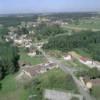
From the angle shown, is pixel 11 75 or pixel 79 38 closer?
pixel 11 75

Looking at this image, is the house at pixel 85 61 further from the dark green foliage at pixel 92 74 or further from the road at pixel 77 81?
the dark green foliage at pixel 92 74

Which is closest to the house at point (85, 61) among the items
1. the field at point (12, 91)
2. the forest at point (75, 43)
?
the forest at point (75, 43)

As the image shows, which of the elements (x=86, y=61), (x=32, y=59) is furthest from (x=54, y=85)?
(x=32, y=59)

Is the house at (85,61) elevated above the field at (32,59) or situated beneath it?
elevated above

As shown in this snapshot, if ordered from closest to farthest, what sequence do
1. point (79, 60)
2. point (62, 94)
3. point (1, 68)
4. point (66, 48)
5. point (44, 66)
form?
point (62, 94)
point (1, 68)
point (44, 66)
point (79, 60)
point (66, 48)

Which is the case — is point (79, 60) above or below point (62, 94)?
below

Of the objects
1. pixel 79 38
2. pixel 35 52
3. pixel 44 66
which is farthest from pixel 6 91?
pixel 79 38

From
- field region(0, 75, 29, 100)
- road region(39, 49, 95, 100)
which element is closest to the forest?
road region(39, 49, 95, 100)

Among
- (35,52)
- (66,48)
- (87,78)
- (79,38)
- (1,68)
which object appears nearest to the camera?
(87,78)

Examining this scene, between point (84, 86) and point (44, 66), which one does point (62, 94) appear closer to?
point (84, 86)

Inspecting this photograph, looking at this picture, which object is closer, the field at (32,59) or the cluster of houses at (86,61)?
the cluster of houses at (86,61)
